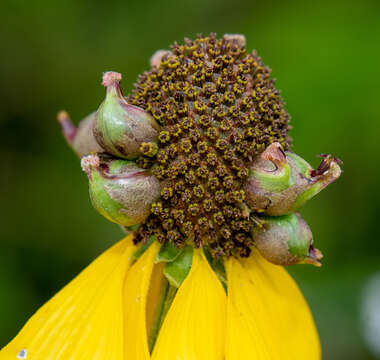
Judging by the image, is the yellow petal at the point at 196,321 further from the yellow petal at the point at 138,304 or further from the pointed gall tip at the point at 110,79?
the pointed gall tip at the point at 110,79

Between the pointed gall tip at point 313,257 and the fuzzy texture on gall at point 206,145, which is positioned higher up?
the fuzzy texture on gall at point 206,145

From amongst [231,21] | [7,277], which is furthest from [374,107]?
[7,277]

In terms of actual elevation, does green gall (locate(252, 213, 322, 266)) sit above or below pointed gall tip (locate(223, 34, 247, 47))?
below

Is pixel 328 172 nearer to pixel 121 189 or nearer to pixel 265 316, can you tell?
pixel 265 316

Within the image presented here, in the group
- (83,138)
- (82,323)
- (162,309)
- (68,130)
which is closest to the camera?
(82,323)

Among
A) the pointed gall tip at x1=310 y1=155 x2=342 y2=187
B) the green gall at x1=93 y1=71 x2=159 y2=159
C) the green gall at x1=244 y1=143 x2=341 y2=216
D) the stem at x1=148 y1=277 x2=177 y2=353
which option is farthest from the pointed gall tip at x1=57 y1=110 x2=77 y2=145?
the pointed gall tip at x1=310 y1=155 x2=342 y2=187

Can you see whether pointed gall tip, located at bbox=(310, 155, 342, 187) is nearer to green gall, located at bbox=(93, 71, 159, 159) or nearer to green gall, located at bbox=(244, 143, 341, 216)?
green gall, located at bbox=(244, 143, 341, 216)

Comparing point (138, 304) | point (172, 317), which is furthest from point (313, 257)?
point (138, 304)

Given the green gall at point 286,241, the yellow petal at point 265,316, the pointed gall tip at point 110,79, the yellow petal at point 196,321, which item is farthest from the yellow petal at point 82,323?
the pointed gall tip at point 110,79
